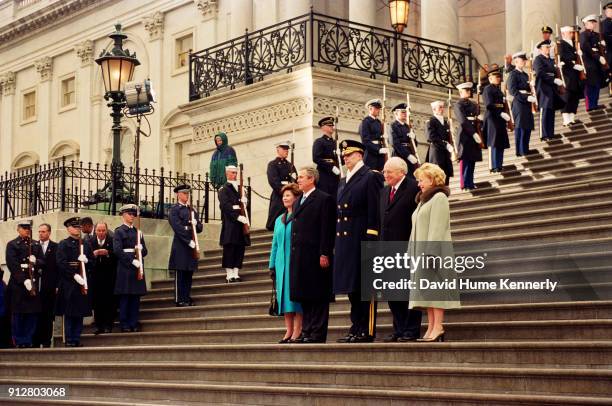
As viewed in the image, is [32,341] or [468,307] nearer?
[468,307]

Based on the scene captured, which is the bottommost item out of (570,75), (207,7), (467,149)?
(467,149)

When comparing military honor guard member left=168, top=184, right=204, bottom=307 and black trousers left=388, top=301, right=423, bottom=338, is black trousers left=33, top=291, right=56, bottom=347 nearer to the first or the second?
military honor guard member left=168, top=184, right=204, bottom=307

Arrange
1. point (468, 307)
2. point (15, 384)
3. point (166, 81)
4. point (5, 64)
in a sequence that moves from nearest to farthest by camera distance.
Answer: point (468, 307) → point (15, 384) → point (166, 81) → point (5, 64)

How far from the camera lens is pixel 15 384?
50.4ft

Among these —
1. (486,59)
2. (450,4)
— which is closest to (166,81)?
(486,59)

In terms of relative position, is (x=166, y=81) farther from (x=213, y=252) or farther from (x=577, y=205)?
(x=577, y=205)

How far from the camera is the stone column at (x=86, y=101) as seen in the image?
135ft

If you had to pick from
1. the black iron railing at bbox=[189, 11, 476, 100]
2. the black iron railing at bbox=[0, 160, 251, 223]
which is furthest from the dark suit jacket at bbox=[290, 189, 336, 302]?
the black iron railing at bbox=[189, 11, 476, 100]

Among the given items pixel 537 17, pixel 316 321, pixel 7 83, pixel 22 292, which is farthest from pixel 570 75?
pixel 7 83

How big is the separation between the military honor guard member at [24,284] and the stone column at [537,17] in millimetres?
11383

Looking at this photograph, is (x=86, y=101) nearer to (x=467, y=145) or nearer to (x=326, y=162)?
(x=467, y=145)

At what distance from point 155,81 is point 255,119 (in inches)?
580

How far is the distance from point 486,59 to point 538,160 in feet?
43.2

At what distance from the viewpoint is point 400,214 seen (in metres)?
12.2
